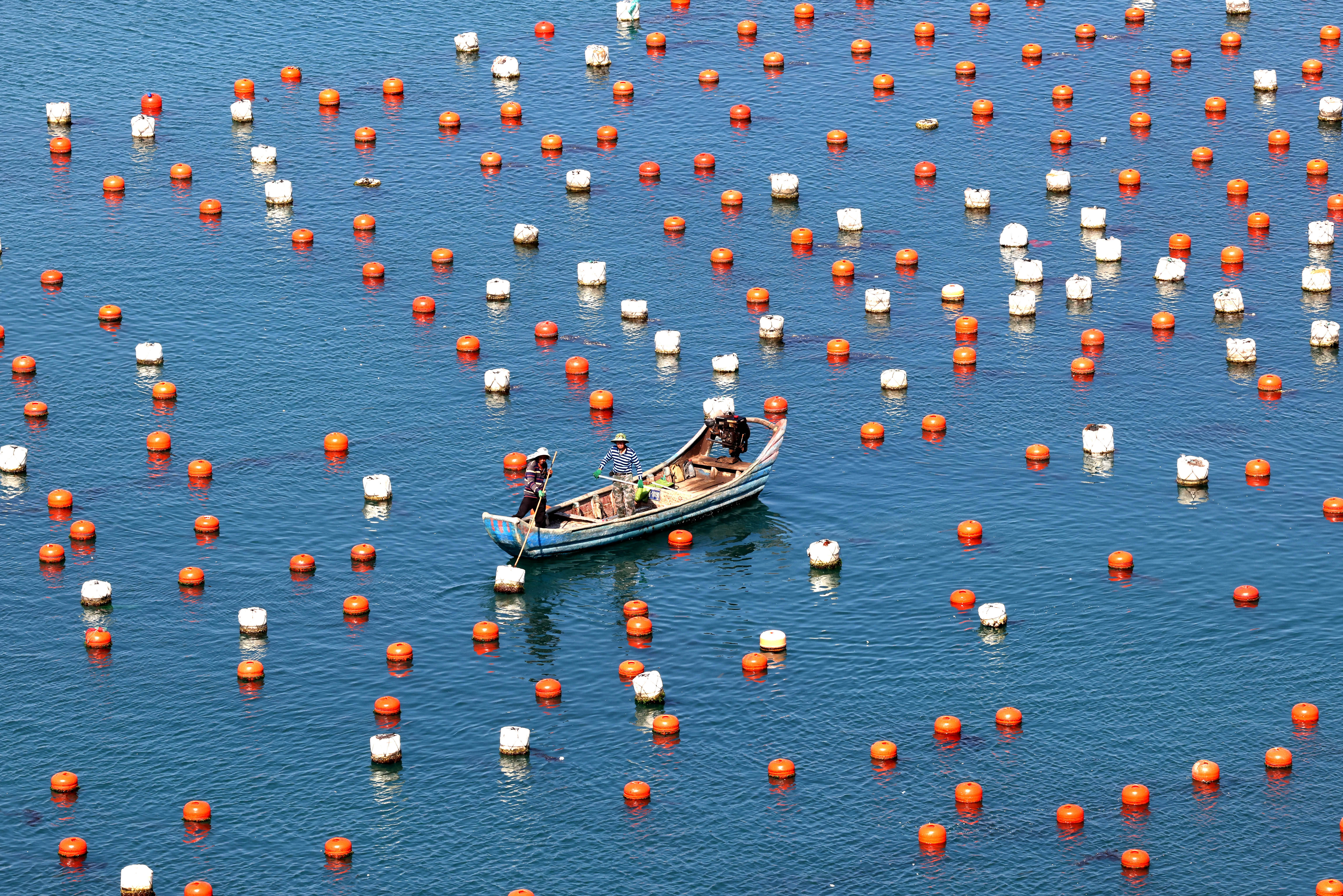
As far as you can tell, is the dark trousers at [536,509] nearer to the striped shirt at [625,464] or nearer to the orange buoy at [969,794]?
the striped shirt at [625,464]

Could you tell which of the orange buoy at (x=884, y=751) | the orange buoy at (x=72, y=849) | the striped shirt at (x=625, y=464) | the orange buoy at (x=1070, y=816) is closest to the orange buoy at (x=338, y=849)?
the orange buoy at (x=72, y=849)

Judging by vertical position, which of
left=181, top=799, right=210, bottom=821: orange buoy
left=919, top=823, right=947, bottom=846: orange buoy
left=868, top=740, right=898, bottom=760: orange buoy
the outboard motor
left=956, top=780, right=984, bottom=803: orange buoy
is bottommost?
left=919, top=823, right=947, bottom=846: orange buoy

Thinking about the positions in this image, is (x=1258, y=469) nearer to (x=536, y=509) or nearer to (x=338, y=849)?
(x=536, y=509)

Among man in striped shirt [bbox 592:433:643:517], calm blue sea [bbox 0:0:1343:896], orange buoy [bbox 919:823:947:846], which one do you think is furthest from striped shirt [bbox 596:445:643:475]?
orange buoy [bbox 919:823:947:846]

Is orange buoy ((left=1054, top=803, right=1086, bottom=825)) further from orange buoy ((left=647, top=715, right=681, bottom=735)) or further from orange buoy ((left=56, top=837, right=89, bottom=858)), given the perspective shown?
orange buoy ((left=56, top=837, right=89, bottom=858))

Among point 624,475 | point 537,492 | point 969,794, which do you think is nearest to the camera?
point 969,794

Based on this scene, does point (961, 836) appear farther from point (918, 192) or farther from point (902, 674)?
point (918, 192)

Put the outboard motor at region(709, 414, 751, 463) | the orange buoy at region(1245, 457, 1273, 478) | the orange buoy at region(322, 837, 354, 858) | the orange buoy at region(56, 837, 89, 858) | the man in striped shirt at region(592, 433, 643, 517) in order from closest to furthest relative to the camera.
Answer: the orange buoy at region(322, 837, 354, 858), the orange buoy at region(56, 837, 89, 858), the man in striped shirt at region(592, 433, 643, 517), the outboard motor at region(709, 414, 751, 463), the orange buoy at region(1245, 457, 1273, 478)

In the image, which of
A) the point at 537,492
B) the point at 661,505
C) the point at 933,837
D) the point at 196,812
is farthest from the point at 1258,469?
the point at 196,812
